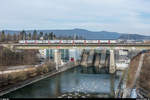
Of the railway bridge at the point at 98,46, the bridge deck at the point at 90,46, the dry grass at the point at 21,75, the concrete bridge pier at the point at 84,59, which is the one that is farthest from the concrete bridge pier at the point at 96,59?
the dry grass at the point at 21,75

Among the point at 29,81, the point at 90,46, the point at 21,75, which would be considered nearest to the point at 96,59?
the point at 90,46

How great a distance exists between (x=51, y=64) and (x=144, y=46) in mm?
16433

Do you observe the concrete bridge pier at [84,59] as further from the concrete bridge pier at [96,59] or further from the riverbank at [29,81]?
the riverbank at [29,81]

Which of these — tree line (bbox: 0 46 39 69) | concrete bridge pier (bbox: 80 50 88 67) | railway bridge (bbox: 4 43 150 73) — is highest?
railway bridge (bbox: 4 43 150 73)

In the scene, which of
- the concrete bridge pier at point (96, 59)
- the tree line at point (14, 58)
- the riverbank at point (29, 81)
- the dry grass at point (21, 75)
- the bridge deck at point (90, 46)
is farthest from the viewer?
the concrete bridge pier at point (96, 59)

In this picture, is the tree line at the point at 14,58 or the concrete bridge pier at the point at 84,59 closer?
the tree line at the point at 14,58

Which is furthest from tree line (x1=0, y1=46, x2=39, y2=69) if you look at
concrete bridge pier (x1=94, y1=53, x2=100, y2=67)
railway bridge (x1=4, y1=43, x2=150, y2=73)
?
concrete bridge pier (x1=94, y1=53, x2=100, y2=67)

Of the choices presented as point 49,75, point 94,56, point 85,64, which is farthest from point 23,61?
point 94,56

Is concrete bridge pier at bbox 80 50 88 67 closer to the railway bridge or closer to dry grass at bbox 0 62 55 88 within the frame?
the railway bridge

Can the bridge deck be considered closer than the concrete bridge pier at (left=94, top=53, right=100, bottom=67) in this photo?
Yes

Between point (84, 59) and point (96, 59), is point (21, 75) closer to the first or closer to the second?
point (84, 59)

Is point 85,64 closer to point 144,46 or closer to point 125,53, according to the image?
point 144,46

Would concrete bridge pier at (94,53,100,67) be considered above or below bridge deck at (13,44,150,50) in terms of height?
below

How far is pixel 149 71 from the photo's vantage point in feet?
83.0
